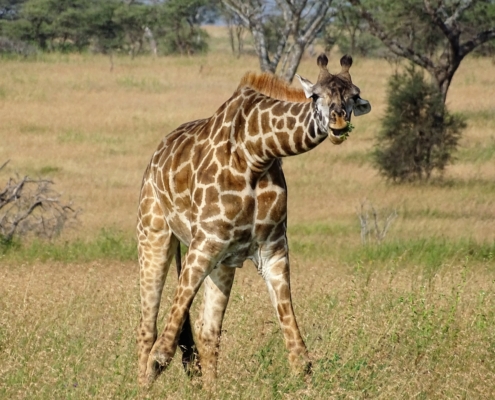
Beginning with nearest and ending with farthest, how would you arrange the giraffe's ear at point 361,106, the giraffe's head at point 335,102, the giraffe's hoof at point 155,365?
1. the giraffe's head at point 335,102
2. the giraffe's ear at point 361,106
3. the giraffe's hoof at point 155,365

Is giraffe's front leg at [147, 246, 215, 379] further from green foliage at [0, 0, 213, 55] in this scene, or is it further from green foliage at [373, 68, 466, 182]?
green foliage at [0, 0, 213, 55]

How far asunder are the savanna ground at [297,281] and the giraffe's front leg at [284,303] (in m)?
0.12

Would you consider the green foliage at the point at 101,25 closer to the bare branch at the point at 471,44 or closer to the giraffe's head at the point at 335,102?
the bare branch at the point at 471,44

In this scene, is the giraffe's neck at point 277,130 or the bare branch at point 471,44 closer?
the giraffe's neck at point 277,130

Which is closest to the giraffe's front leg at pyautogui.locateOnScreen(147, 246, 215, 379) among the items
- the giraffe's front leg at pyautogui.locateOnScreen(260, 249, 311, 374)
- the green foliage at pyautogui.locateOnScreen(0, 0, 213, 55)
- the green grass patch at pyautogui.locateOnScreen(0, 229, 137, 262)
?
the giraffe's front leg at pyautogui.locateOnScreen(260, 249, 311, 374)

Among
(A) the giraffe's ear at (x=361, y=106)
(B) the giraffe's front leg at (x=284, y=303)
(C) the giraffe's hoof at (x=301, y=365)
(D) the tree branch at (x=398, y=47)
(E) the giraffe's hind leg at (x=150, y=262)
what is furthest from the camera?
(D) the tree branch at (x=398, y=47)

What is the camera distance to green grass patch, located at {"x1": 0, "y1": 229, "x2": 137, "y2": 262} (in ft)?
41.1

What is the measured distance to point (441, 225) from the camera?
17234 mm

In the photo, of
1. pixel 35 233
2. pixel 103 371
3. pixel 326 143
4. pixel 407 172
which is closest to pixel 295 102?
pixel 103 371

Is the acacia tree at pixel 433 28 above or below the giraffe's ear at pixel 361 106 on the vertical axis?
below

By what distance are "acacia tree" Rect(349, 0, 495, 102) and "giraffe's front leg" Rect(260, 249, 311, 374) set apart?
59.6ft

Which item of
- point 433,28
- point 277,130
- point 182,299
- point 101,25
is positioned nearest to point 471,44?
point 433,28

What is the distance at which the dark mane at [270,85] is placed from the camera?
6.29m

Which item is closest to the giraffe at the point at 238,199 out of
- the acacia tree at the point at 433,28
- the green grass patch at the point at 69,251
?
the green grass patch at the point at 69,251
